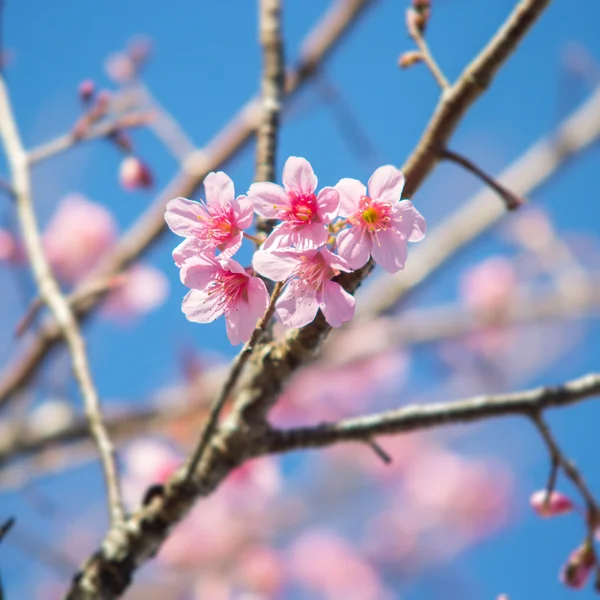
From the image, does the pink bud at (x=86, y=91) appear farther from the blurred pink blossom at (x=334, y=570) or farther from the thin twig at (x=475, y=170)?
the blurred pink blossom at (x=334, y=570)

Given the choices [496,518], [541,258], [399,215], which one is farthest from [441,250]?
[496,518]

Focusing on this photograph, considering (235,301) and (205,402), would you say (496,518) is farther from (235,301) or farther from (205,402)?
(235,301)

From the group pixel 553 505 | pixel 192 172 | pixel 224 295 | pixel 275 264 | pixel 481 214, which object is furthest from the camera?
pixel 481 214

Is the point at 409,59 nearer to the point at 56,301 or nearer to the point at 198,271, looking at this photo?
the point at 198,271

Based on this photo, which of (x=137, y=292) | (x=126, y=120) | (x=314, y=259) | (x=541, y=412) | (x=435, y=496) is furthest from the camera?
(x=435, y=496)

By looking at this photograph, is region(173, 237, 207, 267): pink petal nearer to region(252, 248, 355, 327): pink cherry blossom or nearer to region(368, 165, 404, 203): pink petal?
region(252, 248, 355, 327): pink cherry blossom

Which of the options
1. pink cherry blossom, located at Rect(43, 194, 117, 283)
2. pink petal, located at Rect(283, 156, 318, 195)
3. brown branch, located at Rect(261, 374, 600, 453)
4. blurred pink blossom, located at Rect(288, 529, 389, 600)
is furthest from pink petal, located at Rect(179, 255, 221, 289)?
blurred pink blossom, located at Rect(288, 529, 389, 600)

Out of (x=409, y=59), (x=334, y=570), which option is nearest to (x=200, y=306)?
(x=409, y=59)
